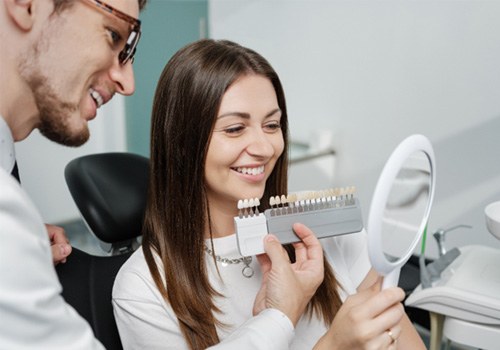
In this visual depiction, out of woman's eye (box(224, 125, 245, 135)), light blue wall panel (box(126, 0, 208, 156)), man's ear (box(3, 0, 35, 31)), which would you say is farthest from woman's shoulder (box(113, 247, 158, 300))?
light blue wall panel (box(126, 0, 208, 156))

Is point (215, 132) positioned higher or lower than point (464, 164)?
higher

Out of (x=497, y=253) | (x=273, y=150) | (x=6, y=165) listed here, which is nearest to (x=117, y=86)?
(x=6, y=165)

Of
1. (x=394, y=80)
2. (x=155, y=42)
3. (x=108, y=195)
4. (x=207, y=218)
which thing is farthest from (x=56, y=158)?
(x=207, y=218)

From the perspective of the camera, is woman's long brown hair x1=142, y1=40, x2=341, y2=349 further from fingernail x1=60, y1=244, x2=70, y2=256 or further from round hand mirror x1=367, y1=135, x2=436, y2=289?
round hand mirror x1=367, y1=135, x2=436, y2=289

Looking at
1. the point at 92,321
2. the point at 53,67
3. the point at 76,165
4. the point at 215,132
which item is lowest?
the point at 92,321

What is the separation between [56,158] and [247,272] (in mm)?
2505

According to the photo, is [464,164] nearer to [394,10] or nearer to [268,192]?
[394,10]

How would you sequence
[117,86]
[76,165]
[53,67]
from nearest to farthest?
[53,67] → [117,86] → [76,165]

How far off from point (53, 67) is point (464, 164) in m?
1.87

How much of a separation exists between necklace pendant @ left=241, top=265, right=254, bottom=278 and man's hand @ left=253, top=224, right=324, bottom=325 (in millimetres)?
97

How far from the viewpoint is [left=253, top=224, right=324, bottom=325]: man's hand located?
866mm

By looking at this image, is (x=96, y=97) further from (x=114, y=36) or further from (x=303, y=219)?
(x=303, y=219)

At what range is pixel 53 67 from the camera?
0.69m

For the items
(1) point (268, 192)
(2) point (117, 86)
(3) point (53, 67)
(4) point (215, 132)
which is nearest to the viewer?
(3) point (53, 67)
